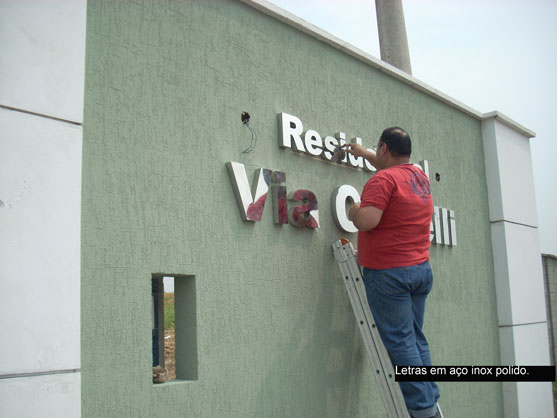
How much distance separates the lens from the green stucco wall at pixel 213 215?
2.94 meters

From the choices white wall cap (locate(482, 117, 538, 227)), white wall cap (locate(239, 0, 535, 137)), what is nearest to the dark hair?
white wall cap (locate(239, 0, 535, 137))

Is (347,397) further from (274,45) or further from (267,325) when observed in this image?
(274,45)

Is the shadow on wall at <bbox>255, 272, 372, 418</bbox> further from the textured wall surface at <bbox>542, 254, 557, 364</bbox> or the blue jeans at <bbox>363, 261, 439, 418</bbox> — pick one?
the textured wall surface at <bbox>542, 254, 557, 364</bbox>

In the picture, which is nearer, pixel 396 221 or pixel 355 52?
pixel 396 221

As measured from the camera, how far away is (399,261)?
366 centimetres

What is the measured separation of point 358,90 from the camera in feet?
16.0

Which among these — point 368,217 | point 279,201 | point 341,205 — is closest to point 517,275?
point 341,205

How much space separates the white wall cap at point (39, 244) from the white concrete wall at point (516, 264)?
4817 mm

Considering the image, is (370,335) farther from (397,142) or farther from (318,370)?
(397,142)

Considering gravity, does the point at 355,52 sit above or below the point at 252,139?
above

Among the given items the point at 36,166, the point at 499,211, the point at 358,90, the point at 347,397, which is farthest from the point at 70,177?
the point at 499,211

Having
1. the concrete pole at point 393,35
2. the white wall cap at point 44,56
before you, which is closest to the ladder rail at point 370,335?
the white wall cap at point 44,56
